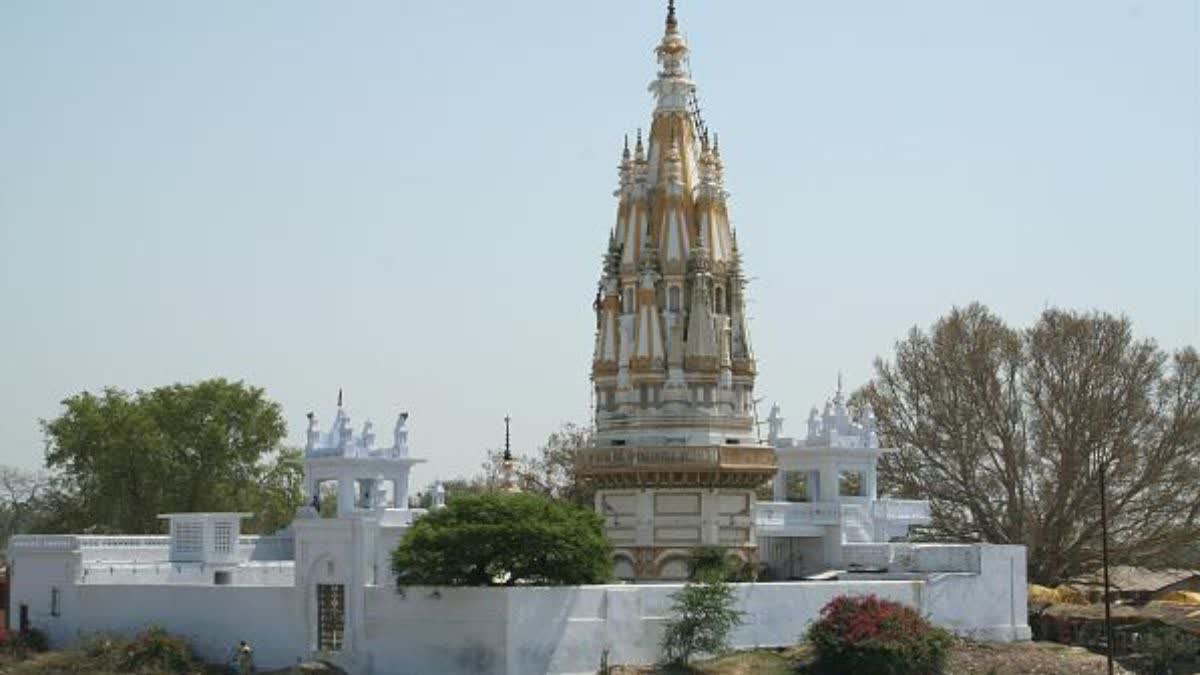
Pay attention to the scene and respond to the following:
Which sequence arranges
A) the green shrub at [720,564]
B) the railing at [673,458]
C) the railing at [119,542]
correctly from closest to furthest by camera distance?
the green shrub at [720,564] < the railing at [673,458] < the railing at [119,542]

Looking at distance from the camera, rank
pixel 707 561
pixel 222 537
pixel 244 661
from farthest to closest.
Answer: pixel 222 537 < pixel 707 561 < pixel 244 661

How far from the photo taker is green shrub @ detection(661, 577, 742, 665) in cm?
4659

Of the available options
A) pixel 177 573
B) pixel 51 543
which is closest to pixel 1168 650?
pixel 177 573

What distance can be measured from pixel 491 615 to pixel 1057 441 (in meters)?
28.6

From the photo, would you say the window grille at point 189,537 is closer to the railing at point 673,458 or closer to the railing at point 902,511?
the railing at point 673,458

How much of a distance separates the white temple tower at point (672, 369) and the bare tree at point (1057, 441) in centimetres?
1688

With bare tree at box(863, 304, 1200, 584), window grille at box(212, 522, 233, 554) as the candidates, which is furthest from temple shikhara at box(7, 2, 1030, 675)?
bare tree at box(863, 304, 1200, 584)

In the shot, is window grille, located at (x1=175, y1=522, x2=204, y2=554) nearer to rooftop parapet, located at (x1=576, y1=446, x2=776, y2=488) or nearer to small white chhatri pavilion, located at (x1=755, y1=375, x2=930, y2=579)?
rooftop parapet, located at (x1=576, y1=446, x2=776, y2=488)

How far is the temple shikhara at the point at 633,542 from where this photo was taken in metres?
46.5

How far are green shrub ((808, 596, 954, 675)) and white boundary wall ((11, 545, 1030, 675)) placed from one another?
1.74 m

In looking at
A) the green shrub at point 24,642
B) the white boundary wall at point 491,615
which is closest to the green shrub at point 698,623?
the white boundary wall at point 491,615

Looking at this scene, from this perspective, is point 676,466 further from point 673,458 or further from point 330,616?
point 330,616

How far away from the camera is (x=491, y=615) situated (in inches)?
1774

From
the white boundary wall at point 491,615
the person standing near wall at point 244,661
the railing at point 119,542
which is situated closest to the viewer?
the white boundary wall at point 491,615
